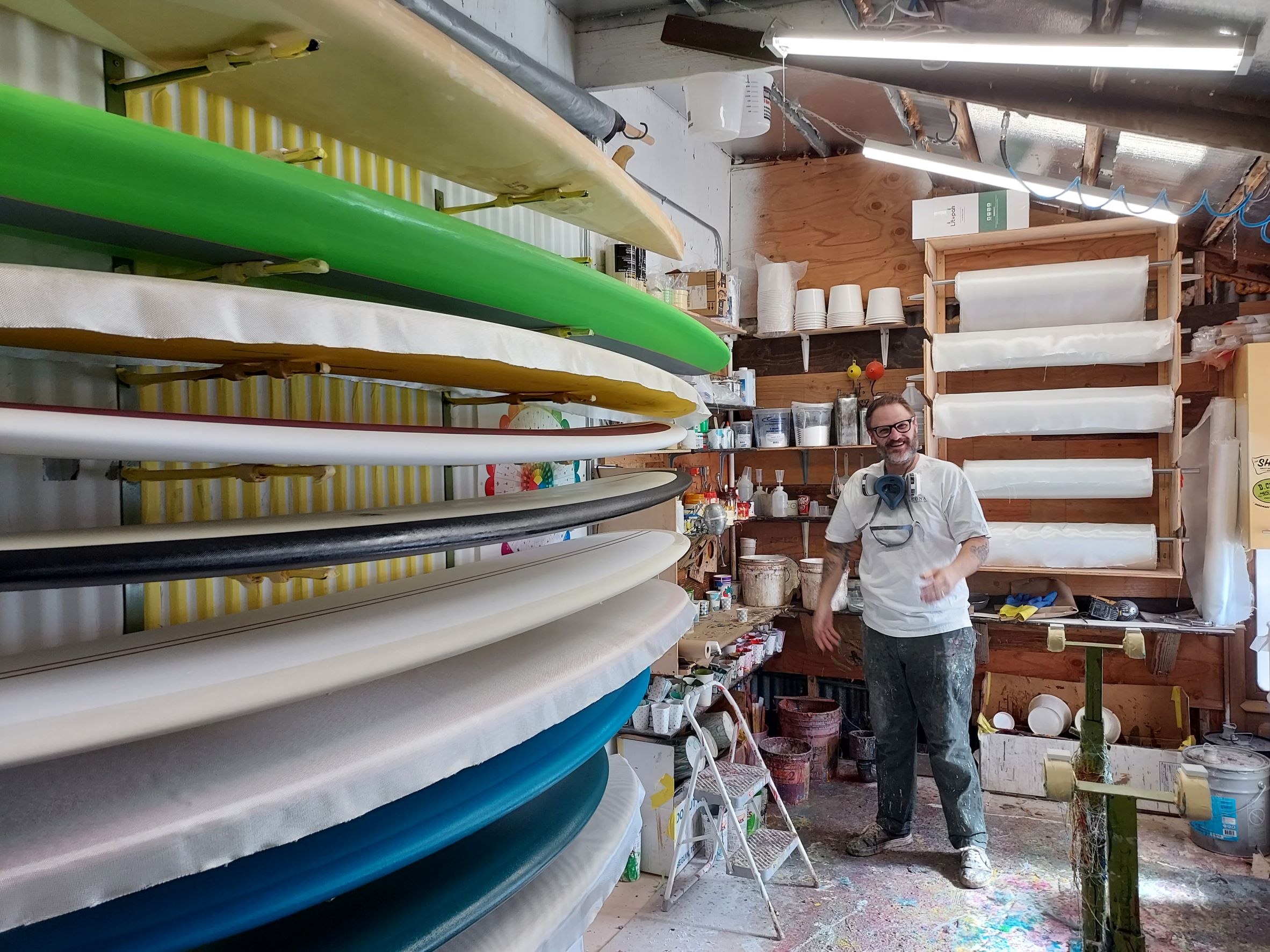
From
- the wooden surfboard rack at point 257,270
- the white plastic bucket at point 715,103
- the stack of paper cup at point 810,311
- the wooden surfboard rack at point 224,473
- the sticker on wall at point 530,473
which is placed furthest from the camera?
the stack of paper cup at point 810,311

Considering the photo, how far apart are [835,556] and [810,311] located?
1.79m

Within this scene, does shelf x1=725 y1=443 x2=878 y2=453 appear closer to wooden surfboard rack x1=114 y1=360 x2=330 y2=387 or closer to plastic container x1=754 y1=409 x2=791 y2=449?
plastic container x1=754 y1=409 x2=791 y2=449

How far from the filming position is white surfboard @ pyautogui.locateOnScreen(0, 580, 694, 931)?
1.68ft

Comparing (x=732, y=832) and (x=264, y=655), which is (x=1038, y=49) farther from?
(x=732, y=832)

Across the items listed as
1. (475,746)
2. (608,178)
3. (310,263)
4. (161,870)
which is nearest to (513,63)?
(608,178)

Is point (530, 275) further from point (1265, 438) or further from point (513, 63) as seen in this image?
point (1265, 438)

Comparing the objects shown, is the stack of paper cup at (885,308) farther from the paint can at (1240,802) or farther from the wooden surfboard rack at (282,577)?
the wooden surfboard rack at (282,577)

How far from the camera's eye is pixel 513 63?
2.12 m

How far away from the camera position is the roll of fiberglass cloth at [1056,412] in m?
4.10

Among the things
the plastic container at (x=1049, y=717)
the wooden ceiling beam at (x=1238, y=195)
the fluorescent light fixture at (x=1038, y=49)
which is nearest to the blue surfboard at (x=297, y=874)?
the fluorescent light fixture at (x=1038, y=49)

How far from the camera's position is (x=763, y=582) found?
183 inches

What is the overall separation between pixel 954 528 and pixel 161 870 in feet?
10.4

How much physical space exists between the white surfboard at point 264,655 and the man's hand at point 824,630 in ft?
8.57

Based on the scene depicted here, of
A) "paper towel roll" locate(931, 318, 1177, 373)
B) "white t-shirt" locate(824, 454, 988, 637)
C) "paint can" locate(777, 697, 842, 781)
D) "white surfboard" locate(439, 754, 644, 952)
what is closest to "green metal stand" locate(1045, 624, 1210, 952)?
"white t-shirt" locate(824, 454, 988, 637)
